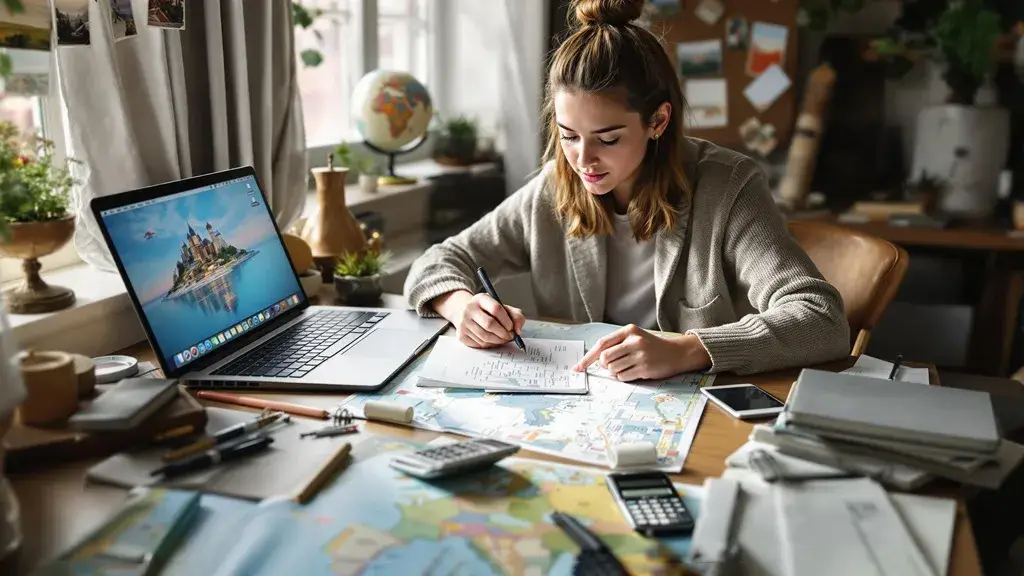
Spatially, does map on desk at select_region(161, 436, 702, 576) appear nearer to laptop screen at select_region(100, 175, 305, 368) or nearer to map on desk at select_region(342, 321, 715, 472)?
map on desk at select_region(342, 321, 715, 472)

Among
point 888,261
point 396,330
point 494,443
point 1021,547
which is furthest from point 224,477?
point 888,261

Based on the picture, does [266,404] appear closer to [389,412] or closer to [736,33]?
[389,412]

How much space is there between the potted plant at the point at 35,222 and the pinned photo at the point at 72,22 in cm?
15

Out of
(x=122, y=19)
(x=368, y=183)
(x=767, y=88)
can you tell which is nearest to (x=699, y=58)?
(x=767, y=88)

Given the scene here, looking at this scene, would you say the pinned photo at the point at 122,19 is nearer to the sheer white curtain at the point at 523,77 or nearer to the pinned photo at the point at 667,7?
the sheer white curtain at the point at 523,77

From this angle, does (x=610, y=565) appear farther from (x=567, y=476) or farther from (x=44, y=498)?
(x=44, y=498)

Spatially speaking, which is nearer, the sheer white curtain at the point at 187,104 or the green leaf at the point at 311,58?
the sheer white curtain at the point at 187,104

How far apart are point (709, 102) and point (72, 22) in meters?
2.11

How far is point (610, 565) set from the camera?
765mm

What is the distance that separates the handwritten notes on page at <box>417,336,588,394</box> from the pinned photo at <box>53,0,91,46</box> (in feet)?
2.26

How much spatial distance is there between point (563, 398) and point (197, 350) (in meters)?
0.51

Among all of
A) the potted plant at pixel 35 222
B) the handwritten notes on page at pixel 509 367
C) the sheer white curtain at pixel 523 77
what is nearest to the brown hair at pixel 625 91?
the handwritten notes on page at pixel 509 367

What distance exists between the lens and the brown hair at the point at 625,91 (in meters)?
1.44

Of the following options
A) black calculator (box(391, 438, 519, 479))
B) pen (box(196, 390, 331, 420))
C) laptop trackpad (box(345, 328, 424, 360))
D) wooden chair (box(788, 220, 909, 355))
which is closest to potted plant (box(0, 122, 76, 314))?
pen (box(196, 390, 331, 420))
